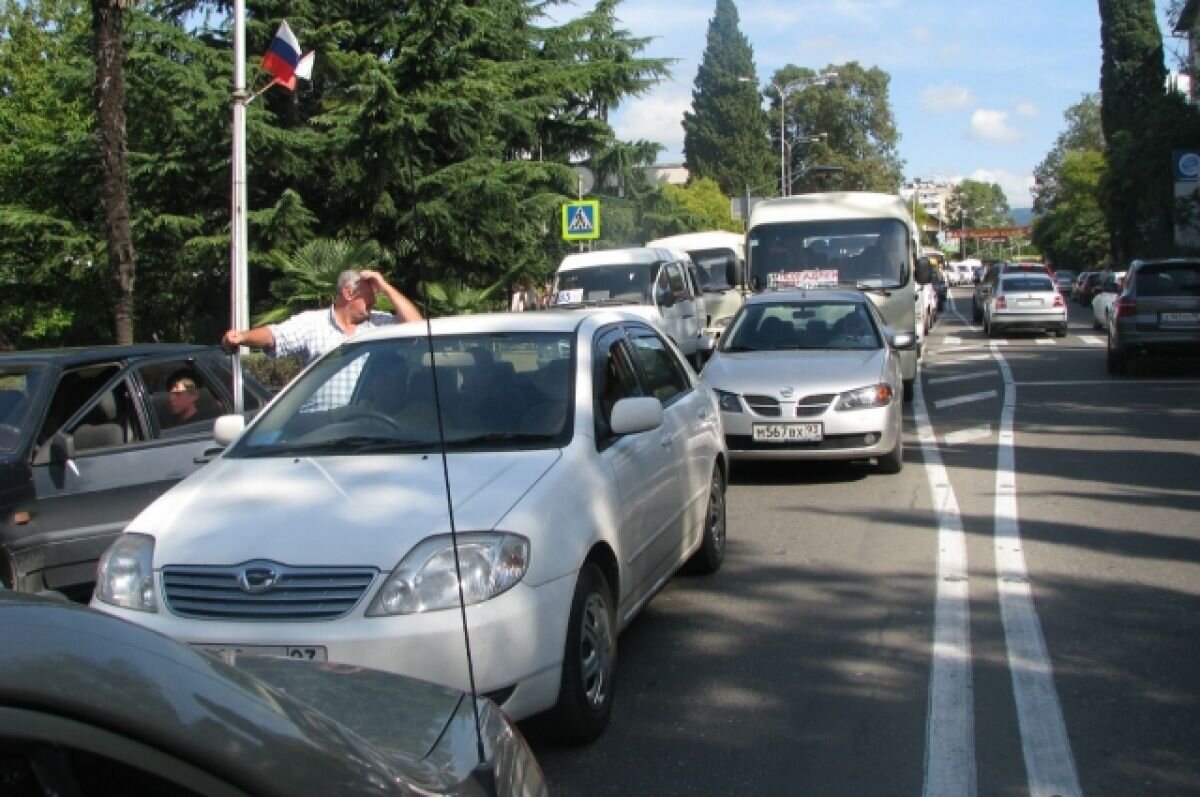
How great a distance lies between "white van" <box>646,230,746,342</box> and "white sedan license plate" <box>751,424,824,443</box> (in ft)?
37.1

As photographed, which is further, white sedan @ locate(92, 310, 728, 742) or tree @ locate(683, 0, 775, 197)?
tree @ locate(683, 0, 775, 197)

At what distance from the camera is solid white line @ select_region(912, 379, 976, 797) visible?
170 inches

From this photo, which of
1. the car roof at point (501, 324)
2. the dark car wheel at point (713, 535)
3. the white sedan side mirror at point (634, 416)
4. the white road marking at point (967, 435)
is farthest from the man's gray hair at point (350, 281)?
the white road marking at point (967, 435)

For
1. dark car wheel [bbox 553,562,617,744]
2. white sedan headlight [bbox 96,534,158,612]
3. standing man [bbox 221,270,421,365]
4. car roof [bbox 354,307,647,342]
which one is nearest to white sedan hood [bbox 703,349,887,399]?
standing man [bbox 221,270,421,365]

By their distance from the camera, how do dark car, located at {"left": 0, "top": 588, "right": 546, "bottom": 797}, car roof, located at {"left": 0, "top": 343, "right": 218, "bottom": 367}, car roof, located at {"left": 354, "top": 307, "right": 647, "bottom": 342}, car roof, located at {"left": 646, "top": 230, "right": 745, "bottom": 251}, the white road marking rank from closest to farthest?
dark car, located at {"left": 0, "top": 588, "right": 546, "bottom": 797} → car roof, located at {"left": 354, "top": 307, "right": 647, "bottom": 342} → car roof, located at {"left": 0, "top": 343, "right": 218, "bottom": 367} → the white road marking → car roof, located at {"left": 646, "top": 230, "right": 745, "bottom": 251}

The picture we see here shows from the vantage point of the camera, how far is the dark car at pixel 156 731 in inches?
66.9

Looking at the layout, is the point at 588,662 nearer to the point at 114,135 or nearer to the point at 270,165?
the point at 114,135

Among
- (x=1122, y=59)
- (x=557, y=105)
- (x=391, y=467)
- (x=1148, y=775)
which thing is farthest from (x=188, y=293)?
(x=1122, y=59)

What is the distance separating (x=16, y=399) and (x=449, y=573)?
3.50m

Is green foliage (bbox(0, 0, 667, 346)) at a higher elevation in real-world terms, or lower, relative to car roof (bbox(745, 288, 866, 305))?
higher

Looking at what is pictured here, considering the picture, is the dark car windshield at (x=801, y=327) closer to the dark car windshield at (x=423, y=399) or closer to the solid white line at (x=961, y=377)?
the dark car windshield at (x=423, y=399)

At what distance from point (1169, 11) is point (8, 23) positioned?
1187 inches

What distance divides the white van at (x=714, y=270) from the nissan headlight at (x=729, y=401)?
1101 centimetres

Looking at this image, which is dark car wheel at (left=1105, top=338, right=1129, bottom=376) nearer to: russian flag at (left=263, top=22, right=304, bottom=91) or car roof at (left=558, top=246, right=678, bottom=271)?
car roof at (left=558, top=246, right=678, bottom=271)
